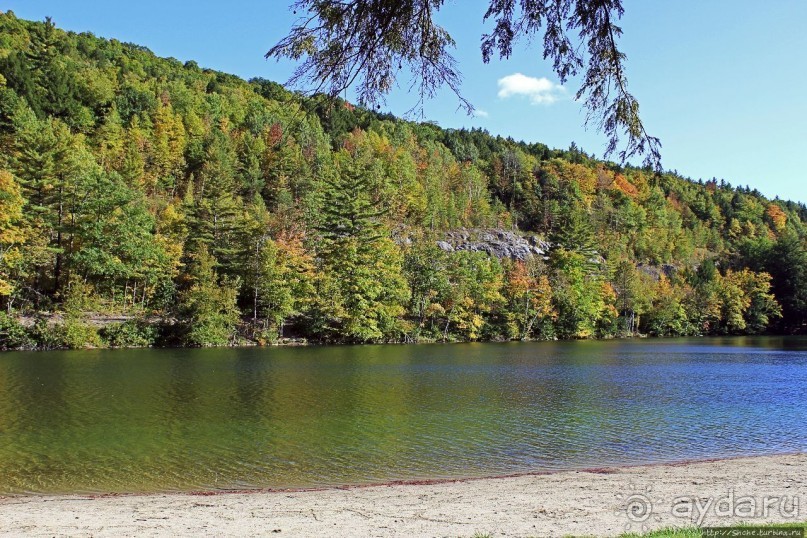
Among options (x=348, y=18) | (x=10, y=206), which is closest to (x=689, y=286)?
(x=10, y=206)

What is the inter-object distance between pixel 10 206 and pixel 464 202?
74.4 m

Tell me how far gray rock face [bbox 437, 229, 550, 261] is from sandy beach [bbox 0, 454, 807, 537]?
73163 millimetres

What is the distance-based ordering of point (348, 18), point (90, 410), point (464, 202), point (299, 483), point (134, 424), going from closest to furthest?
point (348, 18), point (299, 483), point (134, 424), point (90, 410), point (464, 202)

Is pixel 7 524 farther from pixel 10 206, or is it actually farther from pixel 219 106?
pixel 219 106

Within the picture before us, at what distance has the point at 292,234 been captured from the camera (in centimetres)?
6481

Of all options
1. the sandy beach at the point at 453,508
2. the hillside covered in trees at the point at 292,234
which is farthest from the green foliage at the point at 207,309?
the sandy beach at the point at 453,508

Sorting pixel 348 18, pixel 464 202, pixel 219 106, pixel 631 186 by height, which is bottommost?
pixel 348 18

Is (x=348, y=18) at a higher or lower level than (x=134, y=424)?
higher

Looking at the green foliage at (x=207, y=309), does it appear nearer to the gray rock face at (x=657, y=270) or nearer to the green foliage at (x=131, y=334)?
the green foliage at (x=131, y=334)

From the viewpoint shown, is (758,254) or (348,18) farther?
(758,254)

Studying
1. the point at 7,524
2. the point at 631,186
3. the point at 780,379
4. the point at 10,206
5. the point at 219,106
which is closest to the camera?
the point at 7,524

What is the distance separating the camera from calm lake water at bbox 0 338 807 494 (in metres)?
12.8

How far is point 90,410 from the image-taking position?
18.8 metres

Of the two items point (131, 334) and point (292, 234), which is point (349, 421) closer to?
point (131, 334)
